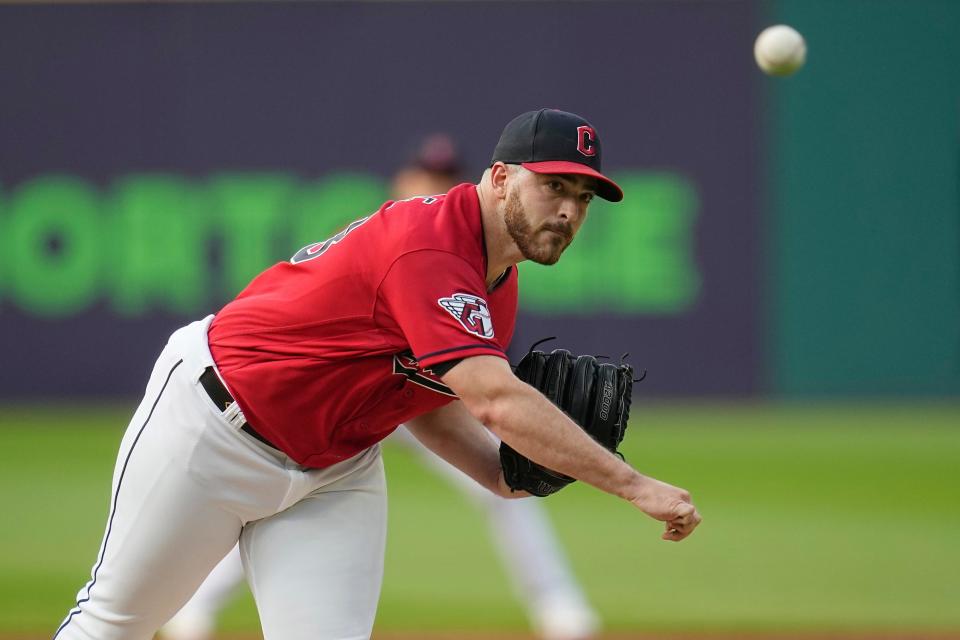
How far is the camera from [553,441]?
11.0 ft

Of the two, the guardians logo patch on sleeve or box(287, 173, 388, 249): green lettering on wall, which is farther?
box(287, 173, 388, 249): green lettering on wall

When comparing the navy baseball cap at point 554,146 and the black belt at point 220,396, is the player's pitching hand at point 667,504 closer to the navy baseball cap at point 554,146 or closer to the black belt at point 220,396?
the navy baseball cap at point 554,146

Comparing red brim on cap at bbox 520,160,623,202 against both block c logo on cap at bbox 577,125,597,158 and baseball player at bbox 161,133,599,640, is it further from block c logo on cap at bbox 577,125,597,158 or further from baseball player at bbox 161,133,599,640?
baseball player at bbox 161,133,599,640

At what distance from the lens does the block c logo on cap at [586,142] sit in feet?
11.5

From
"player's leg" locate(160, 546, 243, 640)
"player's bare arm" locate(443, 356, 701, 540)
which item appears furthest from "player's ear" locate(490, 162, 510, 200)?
"player's leg" locate(160, 546, 243, 640)

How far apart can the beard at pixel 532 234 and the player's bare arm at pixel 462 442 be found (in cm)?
80

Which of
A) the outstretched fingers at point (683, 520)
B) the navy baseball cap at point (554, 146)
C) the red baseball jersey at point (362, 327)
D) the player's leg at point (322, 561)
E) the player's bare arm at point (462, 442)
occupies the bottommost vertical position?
the player's leg at point (322, 561)

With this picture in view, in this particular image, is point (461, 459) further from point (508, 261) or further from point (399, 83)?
point (399, 83)

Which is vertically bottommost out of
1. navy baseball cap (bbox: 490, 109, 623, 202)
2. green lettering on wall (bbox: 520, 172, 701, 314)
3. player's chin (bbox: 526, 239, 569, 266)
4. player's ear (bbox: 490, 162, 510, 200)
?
green lettering on wall (bbox: 520, 172, 701, 314)

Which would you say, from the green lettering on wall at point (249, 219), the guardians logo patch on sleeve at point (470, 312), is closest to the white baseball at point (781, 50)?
the guardians logo patch on sleeve at point (470, 312)

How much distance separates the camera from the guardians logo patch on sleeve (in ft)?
11.0

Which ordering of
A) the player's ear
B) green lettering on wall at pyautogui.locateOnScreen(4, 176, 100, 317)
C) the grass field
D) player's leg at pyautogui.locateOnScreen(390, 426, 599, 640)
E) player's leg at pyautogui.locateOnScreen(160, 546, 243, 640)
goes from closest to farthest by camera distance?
the player's ear
player's leg at pyautogui.locateOnScreen(160, 546, 243, 640)
player's leg at pyautogui.locateOnScreen(390, 426, 599, 640)
the grass field
green lettering on wall at pyautogui.locateOnScreen(4, 176, 100, 317)

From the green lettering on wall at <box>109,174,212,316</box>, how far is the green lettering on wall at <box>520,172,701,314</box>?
10.7 ft

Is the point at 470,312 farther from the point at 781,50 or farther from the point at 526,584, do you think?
the point at 526,584
